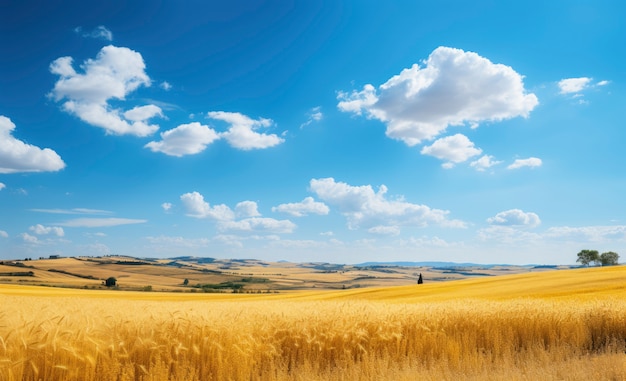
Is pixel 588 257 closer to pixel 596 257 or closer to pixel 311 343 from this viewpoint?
pixel 596 257

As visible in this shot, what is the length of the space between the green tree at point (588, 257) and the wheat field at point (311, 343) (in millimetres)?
133352

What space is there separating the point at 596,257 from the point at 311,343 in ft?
464

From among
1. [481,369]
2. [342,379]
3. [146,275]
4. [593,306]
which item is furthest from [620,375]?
[146,275]

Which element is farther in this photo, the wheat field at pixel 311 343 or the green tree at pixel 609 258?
the green tree at pixel 609 258

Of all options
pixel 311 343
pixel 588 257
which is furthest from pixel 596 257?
pixel 311 343

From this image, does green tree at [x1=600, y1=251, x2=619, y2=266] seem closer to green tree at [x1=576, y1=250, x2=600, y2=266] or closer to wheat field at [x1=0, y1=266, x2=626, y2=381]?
green tree at [x1=576, y1=250, x2=600, y2=266]

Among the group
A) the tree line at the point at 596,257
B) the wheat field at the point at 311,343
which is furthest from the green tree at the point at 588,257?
the wheat field at the point at 311,343

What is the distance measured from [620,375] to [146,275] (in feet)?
411

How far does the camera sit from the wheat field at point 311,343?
6.41m

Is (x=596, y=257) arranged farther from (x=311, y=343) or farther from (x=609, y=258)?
(x=311, y=343)

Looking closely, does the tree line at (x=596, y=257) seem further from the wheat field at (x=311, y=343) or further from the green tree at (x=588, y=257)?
the wheat field at (x=311, y=343)

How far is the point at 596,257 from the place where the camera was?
410 ft

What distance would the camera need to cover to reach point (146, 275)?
121 meters

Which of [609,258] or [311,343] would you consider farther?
[609,258]
